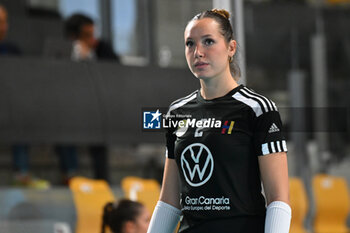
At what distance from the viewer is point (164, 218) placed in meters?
1.90

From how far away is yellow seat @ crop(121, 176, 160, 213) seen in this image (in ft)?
17.5

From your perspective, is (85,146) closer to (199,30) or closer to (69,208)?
(69,208)

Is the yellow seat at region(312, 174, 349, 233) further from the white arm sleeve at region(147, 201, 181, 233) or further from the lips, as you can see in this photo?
the lips

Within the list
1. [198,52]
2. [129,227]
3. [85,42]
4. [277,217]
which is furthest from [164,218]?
[85,42]

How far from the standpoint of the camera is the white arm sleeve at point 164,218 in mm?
1896

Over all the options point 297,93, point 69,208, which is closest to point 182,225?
point 69,208

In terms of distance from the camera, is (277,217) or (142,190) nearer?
(277,217)

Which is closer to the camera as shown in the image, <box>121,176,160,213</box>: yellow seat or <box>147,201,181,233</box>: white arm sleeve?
<box>147,201,181,233</box>: white arm sleeve

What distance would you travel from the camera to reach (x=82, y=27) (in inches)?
271

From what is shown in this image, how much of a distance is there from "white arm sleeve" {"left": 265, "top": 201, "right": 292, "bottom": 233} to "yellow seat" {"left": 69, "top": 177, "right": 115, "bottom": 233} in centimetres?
394

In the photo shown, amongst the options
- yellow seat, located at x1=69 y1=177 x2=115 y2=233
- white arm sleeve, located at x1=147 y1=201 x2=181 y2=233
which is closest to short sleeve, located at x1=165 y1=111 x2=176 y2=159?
white arm sleeve, located at x1=147 y1=201 x2=181 y2=233

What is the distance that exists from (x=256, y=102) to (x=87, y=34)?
5.19m

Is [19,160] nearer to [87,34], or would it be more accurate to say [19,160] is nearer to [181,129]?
[87,34]

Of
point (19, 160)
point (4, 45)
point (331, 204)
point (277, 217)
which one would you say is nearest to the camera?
point (277, 217)
